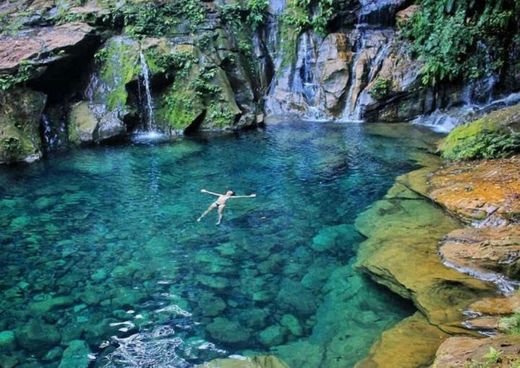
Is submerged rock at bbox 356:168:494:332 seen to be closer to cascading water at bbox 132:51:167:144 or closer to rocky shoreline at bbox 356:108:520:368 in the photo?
rocky shoreline at bbox 356:108:520:368

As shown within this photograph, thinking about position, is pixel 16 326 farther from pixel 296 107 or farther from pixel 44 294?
pixel 296 107

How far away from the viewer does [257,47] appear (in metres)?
17.5

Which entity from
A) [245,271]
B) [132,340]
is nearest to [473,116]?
[245,271]

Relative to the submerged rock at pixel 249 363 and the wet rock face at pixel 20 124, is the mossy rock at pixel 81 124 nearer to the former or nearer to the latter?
the wet rock face at pixel 20 124

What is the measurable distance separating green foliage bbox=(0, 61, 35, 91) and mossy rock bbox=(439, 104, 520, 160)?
11346 millimetres

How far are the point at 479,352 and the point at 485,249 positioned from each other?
2432 mm

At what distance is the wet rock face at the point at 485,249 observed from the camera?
5273 millimetres

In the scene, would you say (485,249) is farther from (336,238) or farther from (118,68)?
(118,68)

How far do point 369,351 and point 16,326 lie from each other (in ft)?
13.5

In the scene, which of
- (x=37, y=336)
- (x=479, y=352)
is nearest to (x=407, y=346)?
(x=479, y=352)

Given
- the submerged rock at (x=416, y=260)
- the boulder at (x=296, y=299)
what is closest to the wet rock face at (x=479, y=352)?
the submerged rock at (x=416, y=260)

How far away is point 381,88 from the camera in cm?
1477

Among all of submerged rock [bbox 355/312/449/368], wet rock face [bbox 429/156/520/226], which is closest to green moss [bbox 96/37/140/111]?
wet rock face [bbox 429/156/520/226]

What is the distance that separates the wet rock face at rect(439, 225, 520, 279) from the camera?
17.3 feet
